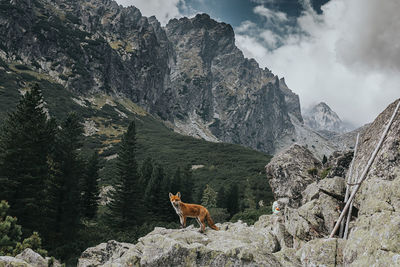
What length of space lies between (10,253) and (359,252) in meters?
14.9

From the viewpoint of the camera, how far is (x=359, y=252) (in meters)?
6.18

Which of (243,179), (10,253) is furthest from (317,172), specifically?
(243,179)

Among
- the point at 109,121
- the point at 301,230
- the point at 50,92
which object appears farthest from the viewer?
the point at 109,121

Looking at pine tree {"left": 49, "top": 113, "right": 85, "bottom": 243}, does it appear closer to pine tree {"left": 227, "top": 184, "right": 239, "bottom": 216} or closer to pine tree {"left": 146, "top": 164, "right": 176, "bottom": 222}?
pine tree {"left": 146, "top": 164, "right": 176, "bottom": 222}

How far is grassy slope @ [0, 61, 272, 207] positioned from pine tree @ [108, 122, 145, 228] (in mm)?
46407

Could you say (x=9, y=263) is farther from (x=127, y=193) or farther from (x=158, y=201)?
(x=158, y=201)

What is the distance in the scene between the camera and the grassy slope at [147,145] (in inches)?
4265

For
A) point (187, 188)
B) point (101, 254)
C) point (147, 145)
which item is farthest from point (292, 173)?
point (147, 145)

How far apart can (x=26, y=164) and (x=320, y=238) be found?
24.5 metres

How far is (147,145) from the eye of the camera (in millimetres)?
142000

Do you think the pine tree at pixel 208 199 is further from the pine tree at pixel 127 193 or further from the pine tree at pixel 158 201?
the pine tree at pixel 127 193

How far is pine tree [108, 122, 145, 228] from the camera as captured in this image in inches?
1550

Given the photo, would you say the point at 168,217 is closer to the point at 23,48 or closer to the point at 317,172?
the point at 317,172

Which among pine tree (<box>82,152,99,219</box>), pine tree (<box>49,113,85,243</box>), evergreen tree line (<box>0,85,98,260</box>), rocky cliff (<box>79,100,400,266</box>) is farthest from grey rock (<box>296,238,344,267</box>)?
pine tree (<box>82,152,99,219</box>)
